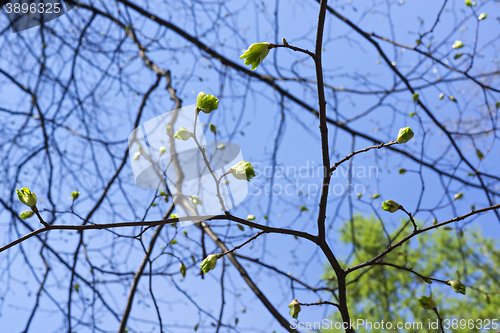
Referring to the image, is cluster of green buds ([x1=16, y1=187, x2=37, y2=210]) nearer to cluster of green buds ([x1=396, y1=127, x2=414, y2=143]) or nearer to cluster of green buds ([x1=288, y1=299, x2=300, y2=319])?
cluster of green buds ([x1=288, y1=299, x2=300, y2=319])

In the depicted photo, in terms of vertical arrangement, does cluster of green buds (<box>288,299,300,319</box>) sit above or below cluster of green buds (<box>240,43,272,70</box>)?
below

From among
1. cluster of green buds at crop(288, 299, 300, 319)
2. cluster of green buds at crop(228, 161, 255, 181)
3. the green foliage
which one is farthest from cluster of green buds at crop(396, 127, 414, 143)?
the green foliage

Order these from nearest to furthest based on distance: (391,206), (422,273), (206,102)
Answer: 1. (206,102)
2. (391,206)
3. (422,273)

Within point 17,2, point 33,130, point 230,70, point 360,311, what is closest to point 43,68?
point 33,130

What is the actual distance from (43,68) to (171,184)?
36.6 inches

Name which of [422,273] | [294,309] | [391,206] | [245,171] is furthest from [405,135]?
[422,273]

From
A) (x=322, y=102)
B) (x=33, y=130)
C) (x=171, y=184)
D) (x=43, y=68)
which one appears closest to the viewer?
(x=322, y=102)

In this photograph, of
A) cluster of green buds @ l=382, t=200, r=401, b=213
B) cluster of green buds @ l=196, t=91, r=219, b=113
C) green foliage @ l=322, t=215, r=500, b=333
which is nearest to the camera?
cluster of green buds @ l=196, t=91, r=219, b=113

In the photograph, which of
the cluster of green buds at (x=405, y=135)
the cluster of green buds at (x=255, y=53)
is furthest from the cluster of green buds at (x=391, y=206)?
the cluster of green buds at (x=255, y=53)

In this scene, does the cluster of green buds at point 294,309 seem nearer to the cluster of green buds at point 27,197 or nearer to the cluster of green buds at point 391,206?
the cluster of green buds at point 391,206

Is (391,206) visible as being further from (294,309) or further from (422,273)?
(422,273)

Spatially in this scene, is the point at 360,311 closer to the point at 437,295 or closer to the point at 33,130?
the point at 437,295

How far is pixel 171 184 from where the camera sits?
3.88ft

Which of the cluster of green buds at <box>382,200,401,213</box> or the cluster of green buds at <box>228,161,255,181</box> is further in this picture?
the cluster of green buds at <box>382,200,401,213</box>
